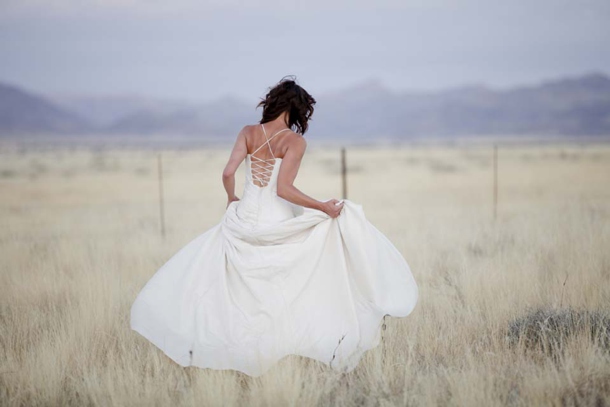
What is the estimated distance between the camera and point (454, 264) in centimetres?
745

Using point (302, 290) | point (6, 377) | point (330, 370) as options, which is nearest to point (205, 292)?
point (302, 290)

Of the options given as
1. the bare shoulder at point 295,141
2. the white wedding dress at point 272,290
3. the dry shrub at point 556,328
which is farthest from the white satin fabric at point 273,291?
the dry shrub at point 556,328

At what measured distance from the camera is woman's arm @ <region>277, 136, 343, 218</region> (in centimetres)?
423

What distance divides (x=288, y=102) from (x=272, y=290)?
1.33 metres

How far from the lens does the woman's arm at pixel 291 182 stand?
4234 mm

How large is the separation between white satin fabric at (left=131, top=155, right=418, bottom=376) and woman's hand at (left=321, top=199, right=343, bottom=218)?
57 mm

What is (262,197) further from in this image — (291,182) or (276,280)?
(276,280)

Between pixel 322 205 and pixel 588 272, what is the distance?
3.66m

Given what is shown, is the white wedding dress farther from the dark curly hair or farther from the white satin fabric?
the dark curly hair

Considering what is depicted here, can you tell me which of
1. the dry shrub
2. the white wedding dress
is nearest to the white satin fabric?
the white wedding dress

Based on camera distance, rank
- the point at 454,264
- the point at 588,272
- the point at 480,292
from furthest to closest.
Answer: the point at 454,264, the point at 588,272, the point at 480,292

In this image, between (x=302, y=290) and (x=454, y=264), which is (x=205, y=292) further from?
(x=454, y=264)

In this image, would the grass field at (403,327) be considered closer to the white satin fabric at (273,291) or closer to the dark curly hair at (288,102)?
the white satin fabric at (273,291)

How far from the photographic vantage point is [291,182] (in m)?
4.25
